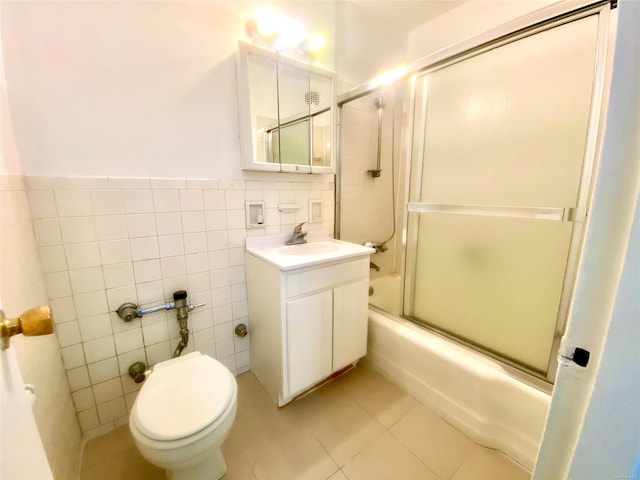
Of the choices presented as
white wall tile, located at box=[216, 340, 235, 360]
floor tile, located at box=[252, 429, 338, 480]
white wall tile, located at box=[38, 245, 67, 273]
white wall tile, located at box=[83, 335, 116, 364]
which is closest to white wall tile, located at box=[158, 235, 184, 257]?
white wall tile, located at box=[38, 245, 67, 273]

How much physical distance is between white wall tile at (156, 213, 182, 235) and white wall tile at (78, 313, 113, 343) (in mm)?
459

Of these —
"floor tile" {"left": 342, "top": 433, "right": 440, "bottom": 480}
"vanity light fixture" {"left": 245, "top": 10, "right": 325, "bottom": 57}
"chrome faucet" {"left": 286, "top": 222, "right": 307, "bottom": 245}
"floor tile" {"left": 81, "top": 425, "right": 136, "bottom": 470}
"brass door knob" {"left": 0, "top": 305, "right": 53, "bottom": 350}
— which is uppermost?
"vanity light fixture" {"left": 245, "top": 10, "right": 325, "bottom": 57}

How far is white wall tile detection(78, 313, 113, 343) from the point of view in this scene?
3.75 ft

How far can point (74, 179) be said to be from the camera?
1.06m

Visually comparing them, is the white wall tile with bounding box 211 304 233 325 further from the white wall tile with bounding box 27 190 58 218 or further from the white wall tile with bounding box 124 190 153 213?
the white wall tile with bounding box 27 190 58 218

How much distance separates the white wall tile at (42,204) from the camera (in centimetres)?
100

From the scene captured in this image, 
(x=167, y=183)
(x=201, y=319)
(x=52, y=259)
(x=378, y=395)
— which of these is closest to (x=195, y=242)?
(x=167, y=183)

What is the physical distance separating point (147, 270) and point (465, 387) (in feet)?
5.45

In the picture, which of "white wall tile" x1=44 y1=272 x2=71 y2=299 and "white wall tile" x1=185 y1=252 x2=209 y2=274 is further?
"white wall tile" x1=185 y1=252 x2=209 y2=274

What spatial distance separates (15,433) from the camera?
37 centimetres

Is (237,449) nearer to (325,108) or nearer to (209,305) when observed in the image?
(209,305)

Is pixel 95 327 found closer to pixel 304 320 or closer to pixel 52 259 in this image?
pixel 52 259

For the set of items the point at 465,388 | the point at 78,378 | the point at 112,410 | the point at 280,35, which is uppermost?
the point at 280,35

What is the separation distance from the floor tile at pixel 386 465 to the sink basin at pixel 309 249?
3.30 feet
